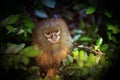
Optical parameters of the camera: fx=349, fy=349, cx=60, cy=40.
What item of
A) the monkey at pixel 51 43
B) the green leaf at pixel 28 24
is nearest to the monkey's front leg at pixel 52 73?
the monkey at pixel 51 43

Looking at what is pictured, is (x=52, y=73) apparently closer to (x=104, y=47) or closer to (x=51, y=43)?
(x=51, y=43)

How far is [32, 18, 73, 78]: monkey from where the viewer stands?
2740 millimetres

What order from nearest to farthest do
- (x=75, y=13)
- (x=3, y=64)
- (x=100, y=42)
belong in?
(x=3, y=64) → (x=100, y=42) → (x=75, y=13)

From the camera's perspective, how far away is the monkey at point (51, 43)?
→ 8.99 feet

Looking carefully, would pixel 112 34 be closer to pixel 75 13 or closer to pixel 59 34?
pixel 59 34

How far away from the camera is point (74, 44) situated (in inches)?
121

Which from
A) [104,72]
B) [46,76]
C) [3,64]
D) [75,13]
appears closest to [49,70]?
[46,76]

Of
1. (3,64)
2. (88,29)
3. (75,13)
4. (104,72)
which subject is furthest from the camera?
(75,13)

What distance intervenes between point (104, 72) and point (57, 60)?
42 centimetres

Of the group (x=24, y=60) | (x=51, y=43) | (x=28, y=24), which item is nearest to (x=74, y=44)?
(x=51, y=43)

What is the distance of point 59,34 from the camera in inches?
110

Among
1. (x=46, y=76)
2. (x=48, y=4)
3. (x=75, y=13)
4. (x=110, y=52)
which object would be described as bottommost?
(x=75, y=13)

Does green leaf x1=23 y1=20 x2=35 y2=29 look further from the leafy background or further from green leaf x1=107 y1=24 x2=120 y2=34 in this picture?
green leaf x1=107 y1=24 x2=120 y2=34

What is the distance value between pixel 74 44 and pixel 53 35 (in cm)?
41
